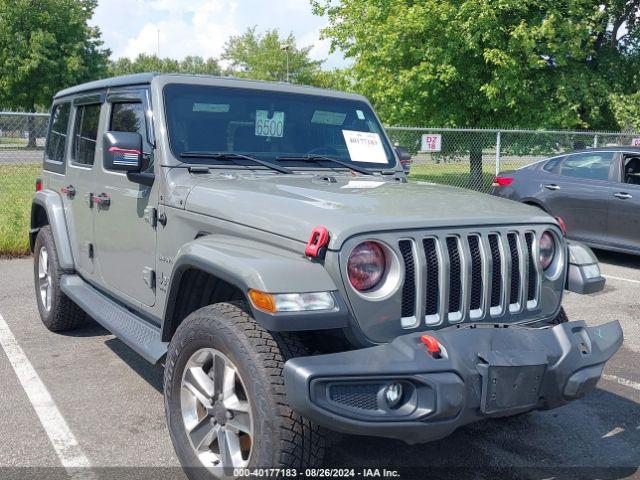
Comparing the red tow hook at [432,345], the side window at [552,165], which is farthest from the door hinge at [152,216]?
→ the side window at [552,165]

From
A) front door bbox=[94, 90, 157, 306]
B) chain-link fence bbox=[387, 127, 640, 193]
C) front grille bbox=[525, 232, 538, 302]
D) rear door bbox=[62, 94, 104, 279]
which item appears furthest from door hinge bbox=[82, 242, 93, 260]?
chain-link fence bbox=[387, 127, 640, 193]

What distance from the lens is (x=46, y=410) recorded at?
4.00 metres

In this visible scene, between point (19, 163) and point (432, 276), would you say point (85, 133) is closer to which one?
point (432, 276)

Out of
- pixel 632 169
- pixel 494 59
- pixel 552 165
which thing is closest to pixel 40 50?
pixel 494 59

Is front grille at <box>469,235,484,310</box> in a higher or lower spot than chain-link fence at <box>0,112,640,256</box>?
lower

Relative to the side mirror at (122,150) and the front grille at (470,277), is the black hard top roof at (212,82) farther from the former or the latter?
the front grille at (470,277)

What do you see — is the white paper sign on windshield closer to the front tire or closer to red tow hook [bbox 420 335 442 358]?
the front tire

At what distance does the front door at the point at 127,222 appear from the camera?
3846 mm

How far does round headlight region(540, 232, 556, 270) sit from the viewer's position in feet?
10.8

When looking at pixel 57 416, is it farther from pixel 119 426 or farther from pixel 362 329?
pixel 362 329

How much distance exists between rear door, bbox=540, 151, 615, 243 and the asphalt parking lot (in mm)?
3805

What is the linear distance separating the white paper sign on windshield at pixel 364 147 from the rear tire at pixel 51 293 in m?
2.41

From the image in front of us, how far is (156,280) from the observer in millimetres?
3773

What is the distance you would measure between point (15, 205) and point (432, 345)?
975 centimetres
